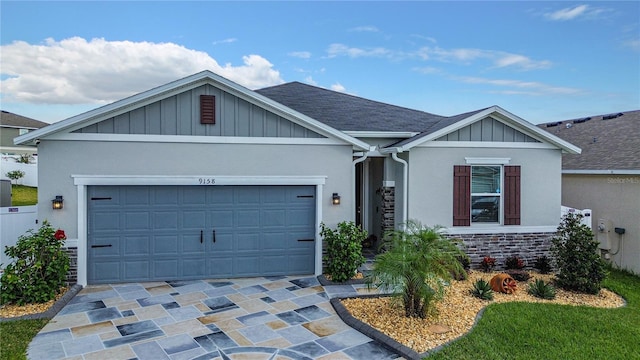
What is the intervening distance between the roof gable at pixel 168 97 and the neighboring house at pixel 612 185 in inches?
310

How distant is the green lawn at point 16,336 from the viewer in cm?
507

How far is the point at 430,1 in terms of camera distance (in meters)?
13.2

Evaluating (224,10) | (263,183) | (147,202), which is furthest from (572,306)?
(224,10)

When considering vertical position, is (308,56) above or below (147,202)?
above

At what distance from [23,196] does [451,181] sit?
60.3 ft

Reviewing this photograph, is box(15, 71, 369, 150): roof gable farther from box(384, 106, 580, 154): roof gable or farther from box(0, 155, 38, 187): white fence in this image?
box(0, 155, 38, 187): white fence

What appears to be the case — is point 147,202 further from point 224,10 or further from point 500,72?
point 500,72

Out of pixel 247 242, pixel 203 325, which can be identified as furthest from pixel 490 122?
pixel 203 325

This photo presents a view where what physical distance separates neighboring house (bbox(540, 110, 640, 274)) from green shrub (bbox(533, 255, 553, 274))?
282 centimetres

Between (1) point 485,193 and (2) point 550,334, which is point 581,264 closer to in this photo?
(1) point 485,193

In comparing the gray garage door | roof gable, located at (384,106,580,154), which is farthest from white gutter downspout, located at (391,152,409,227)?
the gray garage door

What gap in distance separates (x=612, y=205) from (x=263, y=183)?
9.77m

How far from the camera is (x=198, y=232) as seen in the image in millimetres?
8523

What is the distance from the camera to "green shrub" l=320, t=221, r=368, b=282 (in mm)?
8234
